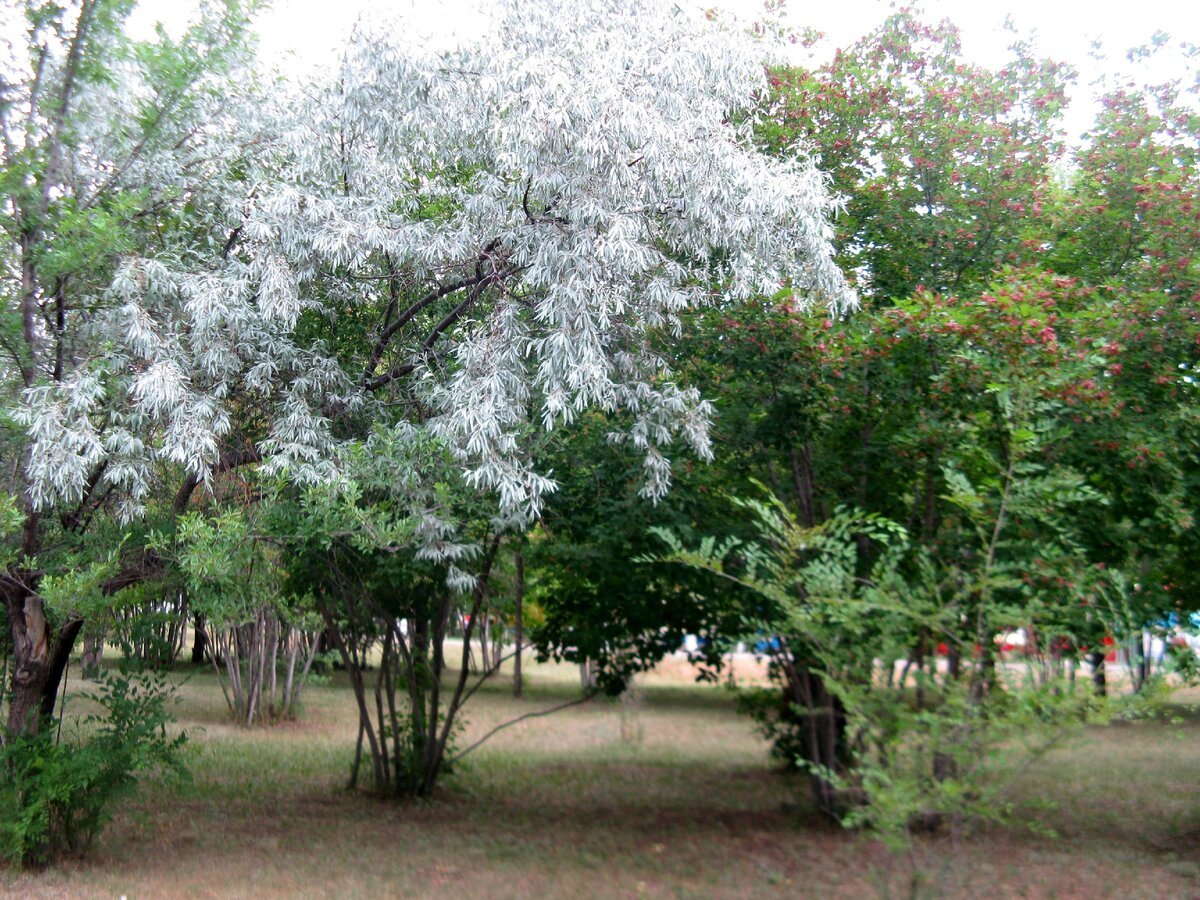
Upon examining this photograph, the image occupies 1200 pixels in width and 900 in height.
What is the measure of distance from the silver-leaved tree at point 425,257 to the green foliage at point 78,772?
0.51 metres

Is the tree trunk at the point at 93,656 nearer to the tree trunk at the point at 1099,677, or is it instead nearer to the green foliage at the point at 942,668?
the green foliage at the point at 942,668

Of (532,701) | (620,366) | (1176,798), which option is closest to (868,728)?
(620,366)

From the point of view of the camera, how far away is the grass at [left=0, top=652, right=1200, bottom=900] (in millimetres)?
7820

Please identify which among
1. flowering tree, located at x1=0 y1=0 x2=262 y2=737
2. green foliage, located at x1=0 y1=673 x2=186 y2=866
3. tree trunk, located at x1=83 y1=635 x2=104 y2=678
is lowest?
green foliage, located at x1=0 y1=673 x2=186 y2=866

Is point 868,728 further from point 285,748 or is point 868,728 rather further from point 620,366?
point 285,748

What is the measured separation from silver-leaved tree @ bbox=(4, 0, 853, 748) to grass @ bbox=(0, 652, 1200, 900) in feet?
7.08

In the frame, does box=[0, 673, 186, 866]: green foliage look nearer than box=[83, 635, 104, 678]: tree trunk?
Yes

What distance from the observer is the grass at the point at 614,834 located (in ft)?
25.7

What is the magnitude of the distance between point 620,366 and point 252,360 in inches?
104

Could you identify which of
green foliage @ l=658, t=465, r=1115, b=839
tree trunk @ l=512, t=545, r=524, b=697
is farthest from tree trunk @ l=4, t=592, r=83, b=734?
green foliage @ l=658, t=465, r=1115, b=839

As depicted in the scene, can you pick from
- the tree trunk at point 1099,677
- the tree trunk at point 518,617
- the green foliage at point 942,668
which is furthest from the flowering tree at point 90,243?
the tree trunk at point 1099,677

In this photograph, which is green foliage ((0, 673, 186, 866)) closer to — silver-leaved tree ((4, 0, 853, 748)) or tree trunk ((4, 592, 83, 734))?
tree trunk ((4, 592, 83, 734))

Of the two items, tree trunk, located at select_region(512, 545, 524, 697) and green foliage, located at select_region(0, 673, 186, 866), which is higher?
tree trunk, located at select_region(512, 545, 524, 697)

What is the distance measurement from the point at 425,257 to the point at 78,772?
4328 mm
